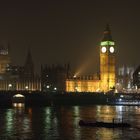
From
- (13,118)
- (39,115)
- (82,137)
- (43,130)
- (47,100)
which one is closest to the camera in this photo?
(82,137)

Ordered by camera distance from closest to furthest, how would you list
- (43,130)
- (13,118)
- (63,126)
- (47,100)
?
(43,130) < (63,126) < (13,118) < (47,100)

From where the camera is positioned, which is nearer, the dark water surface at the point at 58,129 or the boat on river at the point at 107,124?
the dark water surface at the point at 58,129

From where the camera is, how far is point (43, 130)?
9619cm

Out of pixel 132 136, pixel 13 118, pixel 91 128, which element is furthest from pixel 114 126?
pixel 13 118

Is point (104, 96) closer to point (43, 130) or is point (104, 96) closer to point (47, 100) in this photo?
point (47, 100)

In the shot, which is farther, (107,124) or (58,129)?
(107,124)

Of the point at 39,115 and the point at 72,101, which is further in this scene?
the point at 72,101

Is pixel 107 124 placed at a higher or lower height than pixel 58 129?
higher

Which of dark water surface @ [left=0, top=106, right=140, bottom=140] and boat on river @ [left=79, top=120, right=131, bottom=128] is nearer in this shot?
dark water surface @ [left=0, top=106, right=140, bottom=140]

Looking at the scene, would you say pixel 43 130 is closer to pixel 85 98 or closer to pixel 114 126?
pixel 114 126

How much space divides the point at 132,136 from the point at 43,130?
600 inches

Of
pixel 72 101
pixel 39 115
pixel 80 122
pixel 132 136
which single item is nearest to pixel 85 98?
pixel 72 101

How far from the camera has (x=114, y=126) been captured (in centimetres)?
9700

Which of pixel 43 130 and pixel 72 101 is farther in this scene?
pixel 72 101
